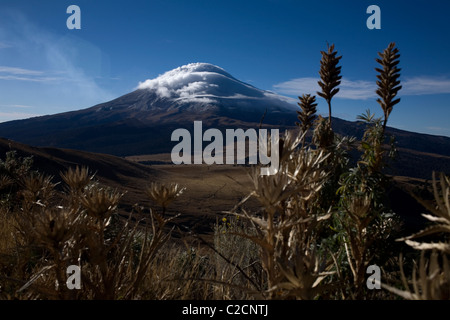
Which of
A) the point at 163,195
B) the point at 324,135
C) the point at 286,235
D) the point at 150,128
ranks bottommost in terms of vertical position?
the point at 286,235

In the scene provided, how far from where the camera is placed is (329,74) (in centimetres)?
264

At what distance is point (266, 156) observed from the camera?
132cm

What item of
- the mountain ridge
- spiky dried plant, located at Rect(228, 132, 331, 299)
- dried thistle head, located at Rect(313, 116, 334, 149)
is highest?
the mountain ridge

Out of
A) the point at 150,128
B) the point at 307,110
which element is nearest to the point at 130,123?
the point at 150,128

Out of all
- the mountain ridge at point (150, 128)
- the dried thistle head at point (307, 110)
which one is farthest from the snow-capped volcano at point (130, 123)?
Answer: the dried thistle head at point (307, 110)

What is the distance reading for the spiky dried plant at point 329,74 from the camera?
2.63 meters

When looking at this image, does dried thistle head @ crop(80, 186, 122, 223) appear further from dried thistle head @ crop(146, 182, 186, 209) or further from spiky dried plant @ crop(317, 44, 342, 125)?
spiky dried plant @ crop(317, 44, 342, 125)

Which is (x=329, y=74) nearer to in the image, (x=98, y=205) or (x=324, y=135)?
(x=324, y=135)

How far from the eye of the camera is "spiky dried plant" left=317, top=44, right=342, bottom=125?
104 inches

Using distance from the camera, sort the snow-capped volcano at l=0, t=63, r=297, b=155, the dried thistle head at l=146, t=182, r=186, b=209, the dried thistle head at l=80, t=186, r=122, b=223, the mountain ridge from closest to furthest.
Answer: the dried thistle head at l=80, t=186, r=122, b=223
the dried thistle head at l=146, t=182, r=186, b=209
the mountain ridge
the snow-capped volcano at l=0, t=63, r=297, b=155

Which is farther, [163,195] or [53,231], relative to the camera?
[163,195]

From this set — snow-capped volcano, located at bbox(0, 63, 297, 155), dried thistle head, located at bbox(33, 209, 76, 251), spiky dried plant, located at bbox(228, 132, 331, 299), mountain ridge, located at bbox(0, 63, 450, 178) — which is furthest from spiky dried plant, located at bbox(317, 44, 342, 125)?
snow-capped volcano, located at bbox(0, 63, 297, 155)

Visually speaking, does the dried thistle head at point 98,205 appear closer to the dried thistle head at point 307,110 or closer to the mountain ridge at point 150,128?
the dried thistle head at point 307,110
